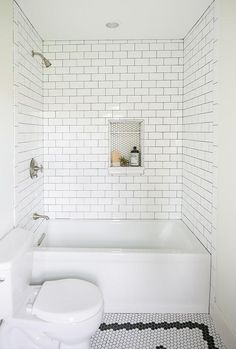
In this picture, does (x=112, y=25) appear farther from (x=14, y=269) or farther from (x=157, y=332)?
(x=157, y=332)

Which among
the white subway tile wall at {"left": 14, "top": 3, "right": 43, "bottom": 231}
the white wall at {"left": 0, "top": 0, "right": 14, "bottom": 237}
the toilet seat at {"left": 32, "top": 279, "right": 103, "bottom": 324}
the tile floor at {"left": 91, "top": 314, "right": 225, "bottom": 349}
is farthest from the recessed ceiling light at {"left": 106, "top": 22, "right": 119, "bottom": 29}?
the tile floor at {"left": 91, "top": 314, "right": 225, "bottom": 349}

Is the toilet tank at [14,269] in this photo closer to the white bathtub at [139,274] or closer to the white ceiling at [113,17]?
the white bathtub at [139,274]

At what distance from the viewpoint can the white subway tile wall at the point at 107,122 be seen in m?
3.22

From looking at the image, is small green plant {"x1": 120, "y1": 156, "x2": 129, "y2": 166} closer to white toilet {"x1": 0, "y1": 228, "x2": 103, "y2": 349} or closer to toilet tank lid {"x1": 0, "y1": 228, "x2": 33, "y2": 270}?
toilet tank lid {"x1": 0, "y1": 228, "x2": 33, "y2": 270}

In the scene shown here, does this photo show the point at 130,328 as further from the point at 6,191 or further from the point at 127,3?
the point at 127,3

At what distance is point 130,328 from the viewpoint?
7.65 feet

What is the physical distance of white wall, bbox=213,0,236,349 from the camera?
6.66 ft

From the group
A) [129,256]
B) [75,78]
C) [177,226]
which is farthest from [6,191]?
[177,226]

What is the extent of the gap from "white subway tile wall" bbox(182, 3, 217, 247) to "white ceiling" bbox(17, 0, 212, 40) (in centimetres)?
16

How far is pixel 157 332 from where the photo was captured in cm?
229

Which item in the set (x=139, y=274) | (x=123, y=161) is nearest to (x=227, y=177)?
(x=139, y=274)

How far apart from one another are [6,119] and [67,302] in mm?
1319

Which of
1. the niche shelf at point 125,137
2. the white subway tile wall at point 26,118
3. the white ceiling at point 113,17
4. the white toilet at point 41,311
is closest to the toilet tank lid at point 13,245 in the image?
the white toilet at point 41,311

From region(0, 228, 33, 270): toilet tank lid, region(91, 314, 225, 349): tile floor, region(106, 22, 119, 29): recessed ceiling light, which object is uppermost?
region(106, 22, 119, 29): recessed ceiling light
